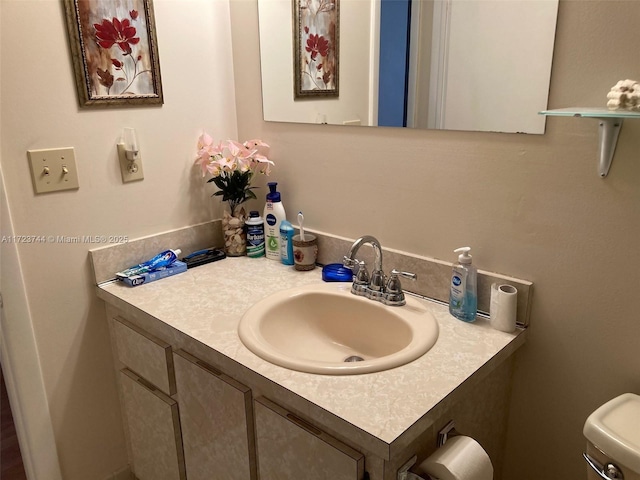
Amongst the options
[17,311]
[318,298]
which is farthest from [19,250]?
[318,298]

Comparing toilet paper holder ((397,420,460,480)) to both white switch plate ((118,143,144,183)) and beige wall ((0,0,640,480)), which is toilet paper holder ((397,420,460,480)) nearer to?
beige wall ((0,0,640,480))

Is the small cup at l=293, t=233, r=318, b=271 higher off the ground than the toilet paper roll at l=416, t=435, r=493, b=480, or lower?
higher

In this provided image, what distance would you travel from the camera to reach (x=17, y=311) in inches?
52.7

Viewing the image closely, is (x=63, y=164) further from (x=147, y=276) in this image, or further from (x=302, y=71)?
(x=302, y=71)

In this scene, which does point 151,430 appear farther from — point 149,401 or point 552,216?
point 552,216

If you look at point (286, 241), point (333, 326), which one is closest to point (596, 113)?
point (333, 326)

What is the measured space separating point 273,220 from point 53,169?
25.2 inches

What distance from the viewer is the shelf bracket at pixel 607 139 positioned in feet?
3.19

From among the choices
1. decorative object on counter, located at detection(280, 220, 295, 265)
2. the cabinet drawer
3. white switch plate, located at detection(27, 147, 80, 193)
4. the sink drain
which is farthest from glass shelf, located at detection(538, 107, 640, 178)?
white switch plate, located at detection(27, 147, 80, 193)

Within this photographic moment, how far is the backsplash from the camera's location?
48.1 inches

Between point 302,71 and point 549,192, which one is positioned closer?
point 549,192

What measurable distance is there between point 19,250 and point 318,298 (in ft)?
2.61

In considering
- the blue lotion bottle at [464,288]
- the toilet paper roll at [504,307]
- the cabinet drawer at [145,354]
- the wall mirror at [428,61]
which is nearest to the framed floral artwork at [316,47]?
the wall mirror at [428,61]

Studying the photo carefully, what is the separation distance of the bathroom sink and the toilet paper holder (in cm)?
17
